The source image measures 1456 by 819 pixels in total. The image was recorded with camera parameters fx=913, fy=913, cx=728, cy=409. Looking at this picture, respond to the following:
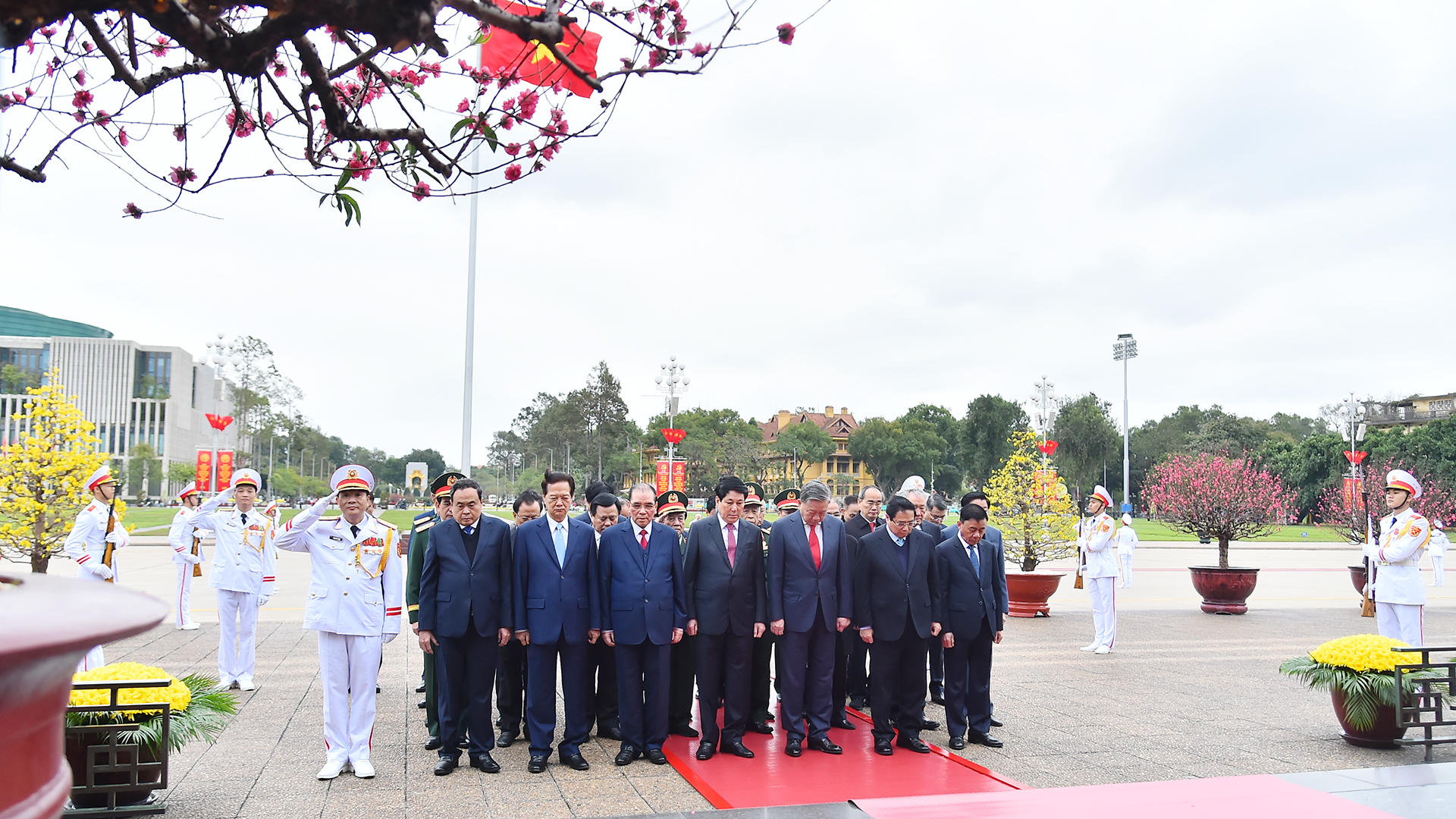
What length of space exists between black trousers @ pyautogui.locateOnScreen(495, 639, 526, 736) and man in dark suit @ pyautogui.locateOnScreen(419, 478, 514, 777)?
2.66 feet

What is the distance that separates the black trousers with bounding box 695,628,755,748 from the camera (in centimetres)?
631

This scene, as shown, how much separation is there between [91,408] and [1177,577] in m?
97.5

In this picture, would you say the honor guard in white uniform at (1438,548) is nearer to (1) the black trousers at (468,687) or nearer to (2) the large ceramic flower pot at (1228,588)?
(2) the large ceramic flower pot at (1228,588)

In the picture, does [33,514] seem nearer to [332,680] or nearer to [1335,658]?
[332,680]

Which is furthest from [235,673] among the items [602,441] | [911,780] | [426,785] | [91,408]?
[91,408]

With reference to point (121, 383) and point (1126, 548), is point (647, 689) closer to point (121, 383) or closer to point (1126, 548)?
point (1126, 548)

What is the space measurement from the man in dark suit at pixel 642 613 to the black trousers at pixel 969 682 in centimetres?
210

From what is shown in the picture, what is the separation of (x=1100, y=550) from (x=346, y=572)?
28.5 feet

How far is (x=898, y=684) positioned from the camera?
6582 millimetres

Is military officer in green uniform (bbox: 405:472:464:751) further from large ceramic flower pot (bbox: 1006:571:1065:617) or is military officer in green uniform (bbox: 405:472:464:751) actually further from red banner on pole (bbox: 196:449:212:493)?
red banner on pole (bbox: 196:449:212:493)

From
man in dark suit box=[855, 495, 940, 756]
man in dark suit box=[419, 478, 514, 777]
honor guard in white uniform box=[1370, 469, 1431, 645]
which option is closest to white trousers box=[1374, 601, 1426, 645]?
honor guard in white uniform box=[1370, 469, 1431, 645]

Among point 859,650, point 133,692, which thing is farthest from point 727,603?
point 133,692

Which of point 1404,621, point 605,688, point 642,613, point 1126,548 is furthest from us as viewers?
point 1126,548

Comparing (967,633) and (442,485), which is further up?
(442,485)
